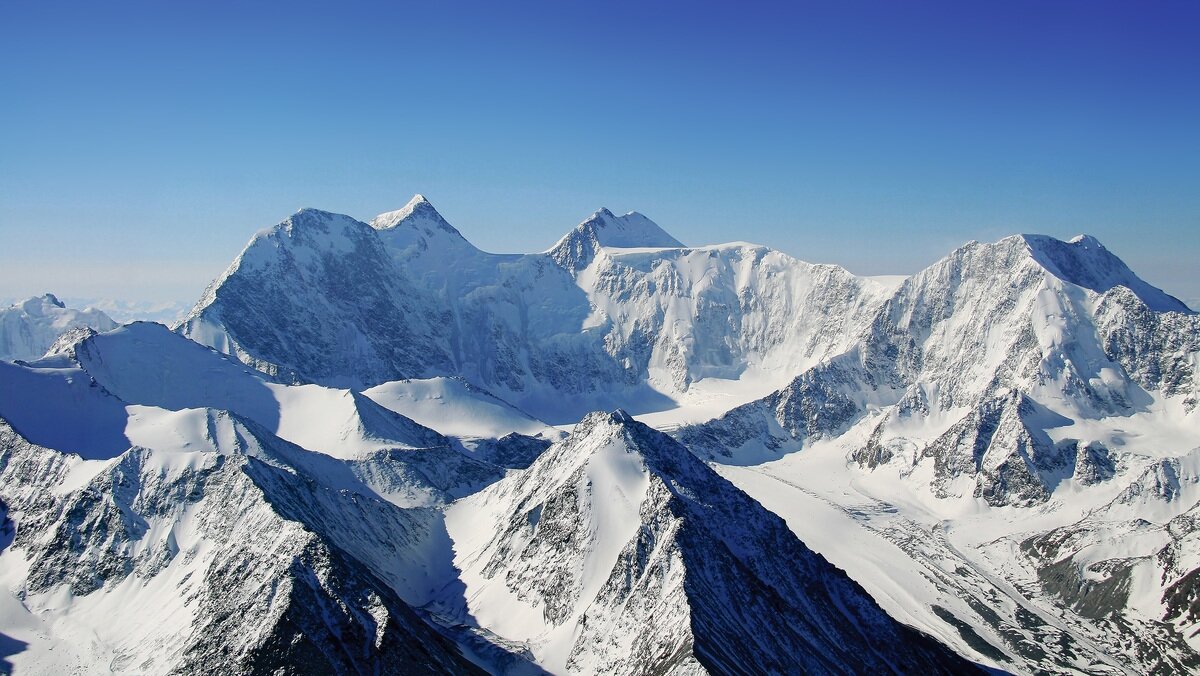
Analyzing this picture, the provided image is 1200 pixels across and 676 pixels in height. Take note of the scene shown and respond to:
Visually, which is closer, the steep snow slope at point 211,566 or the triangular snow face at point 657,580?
the steep snow slope at point 211,566

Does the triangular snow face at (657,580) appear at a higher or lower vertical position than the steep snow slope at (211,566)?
higher

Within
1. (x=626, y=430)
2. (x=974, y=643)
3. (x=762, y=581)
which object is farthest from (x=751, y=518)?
(x=974, y=643)

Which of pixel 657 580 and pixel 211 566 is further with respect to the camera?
pixel 657 580

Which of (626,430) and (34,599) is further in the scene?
(626,430)

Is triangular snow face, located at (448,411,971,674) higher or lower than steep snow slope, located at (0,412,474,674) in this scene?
higher

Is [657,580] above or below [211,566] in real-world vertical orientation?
above

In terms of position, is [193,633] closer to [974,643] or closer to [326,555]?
[326,555]

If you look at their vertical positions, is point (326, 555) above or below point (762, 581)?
below

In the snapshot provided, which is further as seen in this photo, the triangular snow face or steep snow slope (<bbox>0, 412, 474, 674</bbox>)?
the triangular snow face
